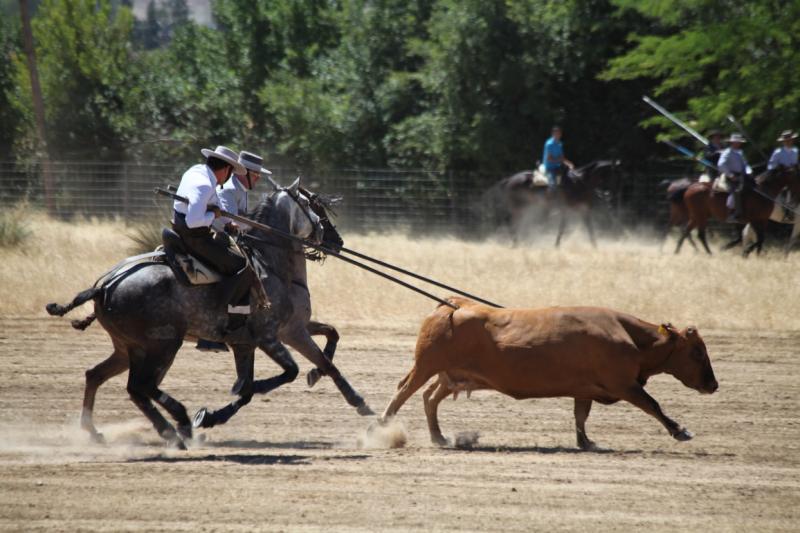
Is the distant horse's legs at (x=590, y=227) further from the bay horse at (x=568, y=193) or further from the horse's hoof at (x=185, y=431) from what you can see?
the horse's hoof at (x=185, y=431)

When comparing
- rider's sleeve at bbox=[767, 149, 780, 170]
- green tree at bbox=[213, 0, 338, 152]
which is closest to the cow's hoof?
rider's sleeve at bbox=[767, 149, 780, 170]

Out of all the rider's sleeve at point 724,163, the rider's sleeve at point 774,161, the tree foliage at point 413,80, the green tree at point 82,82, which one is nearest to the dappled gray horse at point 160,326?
the rider's sleeve at point 724,163

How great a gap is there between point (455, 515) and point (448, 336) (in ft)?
8.24

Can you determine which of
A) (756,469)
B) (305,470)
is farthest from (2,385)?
(756,469)

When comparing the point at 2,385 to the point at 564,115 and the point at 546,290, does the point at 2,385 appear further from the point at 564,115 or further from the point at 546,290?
the point at 564,115

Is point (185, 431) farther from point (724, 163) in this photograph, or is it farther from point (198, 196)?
point (724, 163)

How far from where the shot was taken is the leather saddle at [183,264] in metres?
9.02

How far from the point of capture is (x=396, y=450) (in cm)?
899

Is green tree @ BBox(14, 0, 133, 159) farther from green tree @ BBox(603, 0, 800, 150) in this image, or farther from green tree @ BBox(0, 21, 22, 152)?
green tree @ BBox(603, 0, 800, 150)

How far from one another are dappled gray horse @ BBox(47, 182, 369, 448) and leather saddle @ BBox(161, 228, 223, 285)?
9cm

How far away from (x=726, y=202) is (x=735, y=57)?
4.94m

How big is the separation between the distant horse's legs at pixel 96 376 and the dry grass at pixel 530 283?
6731 mm

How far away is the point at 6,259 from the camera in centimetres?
1942

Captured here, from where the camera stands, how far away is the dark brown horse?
2312 cm
